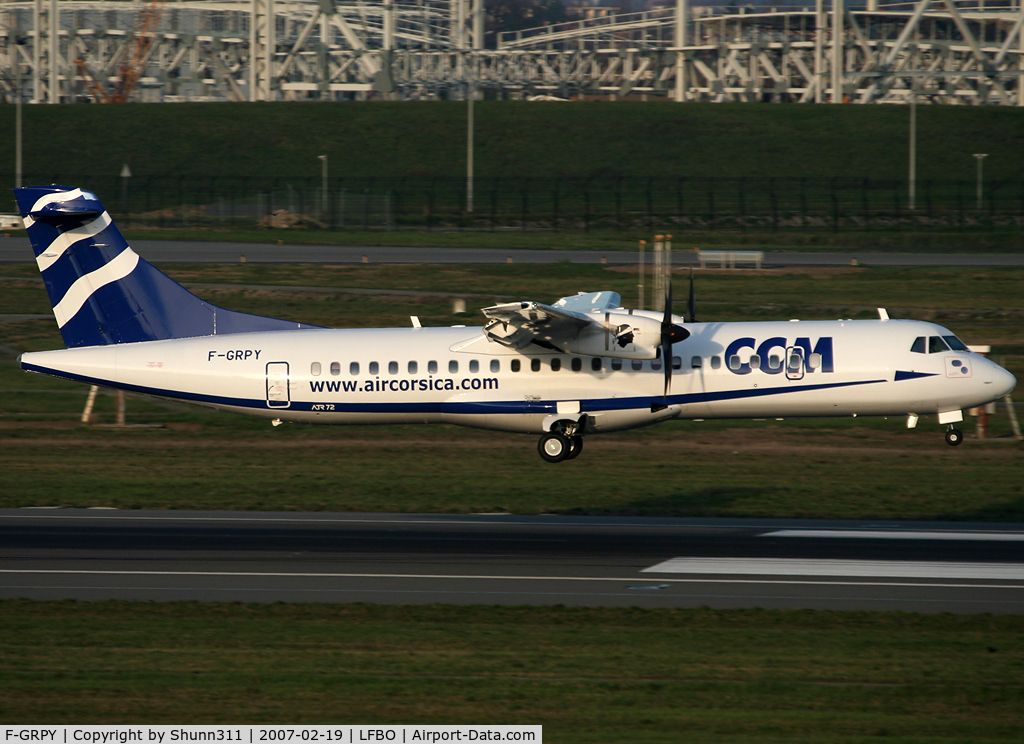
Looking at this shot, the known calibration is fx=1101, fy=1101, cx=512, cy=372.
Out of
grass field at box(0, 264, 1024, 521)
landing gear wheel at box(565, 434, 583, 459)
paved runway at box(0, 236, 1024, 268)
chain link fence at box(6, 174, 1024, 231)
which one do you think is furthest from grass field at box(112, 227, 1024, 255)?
landing gear wheel at box(565, 434, 583, 459)

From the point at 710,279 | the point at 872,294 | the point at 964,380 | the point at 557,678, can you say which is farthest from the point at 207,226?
the point at 557,678

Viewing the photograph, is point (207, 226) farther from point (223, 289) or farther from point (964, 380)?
point (964, 380)

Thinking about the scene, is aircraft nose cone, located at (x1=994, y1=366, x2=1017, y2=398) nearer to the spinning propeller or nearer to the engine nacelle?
the spinning propeller

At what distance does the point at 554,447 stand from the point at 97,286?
1200 centimetres

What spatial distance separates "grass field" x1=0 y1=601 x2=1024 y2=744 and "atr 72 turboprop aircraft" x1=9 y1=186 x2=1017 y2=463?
35.1 feet

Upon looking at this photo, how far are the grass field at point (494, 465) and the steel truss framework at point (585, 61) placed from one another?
9155cm

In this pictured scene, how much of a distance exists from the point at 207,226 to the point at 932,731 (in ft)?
248

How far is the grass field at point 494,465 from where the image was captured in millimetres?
24922

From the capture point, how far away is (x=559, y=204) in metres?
90.0

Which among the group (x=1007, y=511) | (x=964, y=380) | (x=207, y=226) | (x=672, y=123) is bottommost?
(x=1007, y=511)

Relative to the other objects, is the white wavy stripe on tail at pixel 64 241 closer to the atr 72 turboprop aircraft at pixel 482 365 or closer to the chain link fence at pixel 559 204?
the atr 72 turboprop aircraft at pixel 482 365

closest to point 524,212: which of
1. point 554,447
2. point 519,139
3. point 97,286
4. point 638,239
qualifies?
point 638,239

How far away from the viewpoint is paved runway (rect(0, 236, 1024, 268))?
60.2 m

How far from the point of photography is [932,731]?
1181 centimetres
